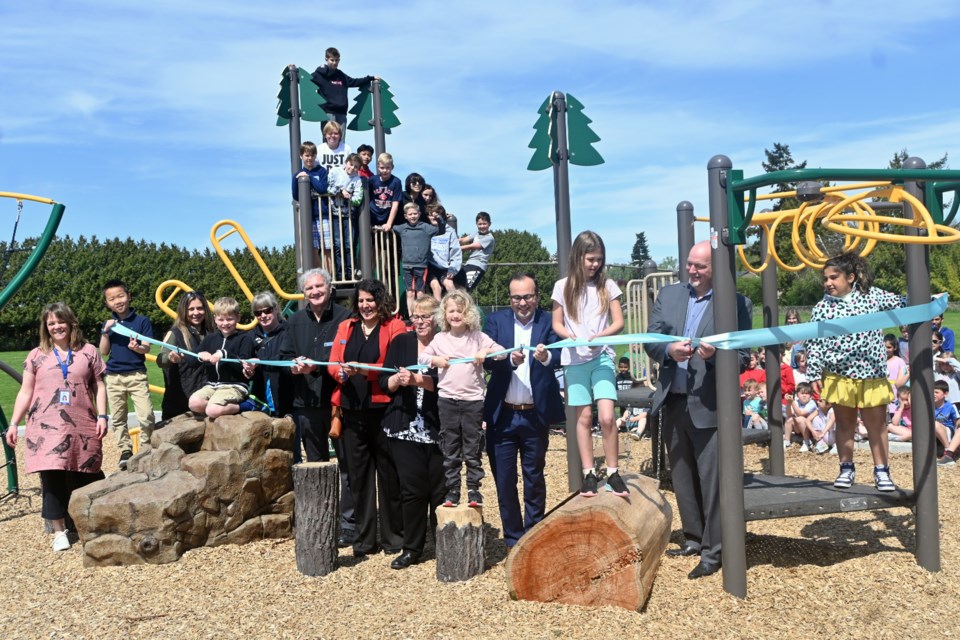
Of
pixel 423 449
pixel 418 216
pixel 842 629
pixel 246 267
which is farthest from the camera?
pixel 246 267

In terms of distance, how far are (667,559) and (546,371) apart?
131 cm

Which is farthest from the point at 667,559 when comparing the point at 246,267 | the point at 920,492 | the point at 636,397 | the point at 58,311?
the point at 246,267

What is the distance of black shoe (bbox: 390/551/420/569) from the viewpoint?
5469mm

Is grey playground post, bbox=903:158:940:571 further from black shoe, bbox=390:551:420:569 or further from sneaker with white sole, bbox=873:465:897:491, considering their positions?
black shoe, bbox=390:551:420:569

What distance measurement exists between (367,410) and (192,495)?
1340 mm

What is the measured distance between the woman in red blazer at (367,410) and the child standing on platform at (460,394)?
1.37 feet

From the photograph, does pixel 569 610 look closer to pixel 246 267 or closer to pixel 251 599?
pixel 251 599

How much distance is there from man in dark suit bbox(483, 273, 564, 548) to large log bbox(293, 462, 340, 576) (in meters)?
1.01

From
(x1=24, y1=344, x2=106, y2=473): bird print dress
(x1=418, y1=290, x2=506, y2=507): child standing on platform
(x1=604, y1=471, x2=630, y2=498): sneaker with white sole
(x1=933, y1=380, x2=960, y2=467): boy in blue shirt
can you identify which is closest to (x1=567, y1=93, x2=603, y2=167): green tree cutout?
(x1=418, y1=290, x2=506, y2=507): child standing on platform

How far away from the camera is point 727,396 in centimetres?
473

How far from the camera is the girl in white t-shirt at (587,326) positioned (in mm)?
5026

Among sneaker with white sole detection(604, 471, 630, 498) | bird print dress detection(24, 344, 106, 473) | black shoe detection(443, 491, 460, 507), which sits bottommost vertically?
black shoe detection(443, 491, 460, 507)

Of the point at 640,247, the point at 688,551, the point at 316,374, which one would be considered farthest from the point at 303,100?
the point at 640,247

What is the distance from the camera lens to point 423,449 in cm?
549
